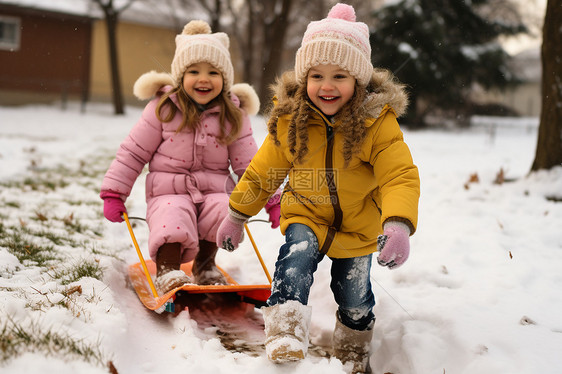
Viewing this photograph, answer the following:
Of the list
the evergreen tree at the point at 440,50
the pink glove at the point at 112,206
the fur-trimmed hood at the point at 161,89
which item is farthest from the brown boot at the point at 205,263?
the evergreen tree at the point at 440,50

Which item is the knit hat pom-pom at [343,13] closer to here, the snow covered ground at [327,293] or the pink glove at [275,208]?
the pink glove at [275,208]

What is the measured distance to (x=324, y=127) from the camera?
272cm

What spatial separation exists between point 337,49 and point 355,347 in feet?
5.08

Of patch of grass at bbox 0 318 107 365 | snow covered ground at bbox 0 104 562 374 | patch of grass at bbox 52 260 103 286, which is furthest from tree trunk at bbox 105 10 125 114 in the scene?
patch of grass at bbox 0 318 107 365

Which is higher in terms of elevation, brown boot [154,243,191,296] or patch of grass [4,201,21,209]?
brown boot [154,243,191,296]

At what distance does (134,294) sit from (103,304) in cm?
67

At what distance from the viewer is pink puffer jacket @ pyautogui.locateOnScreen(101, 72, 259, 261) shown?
3.51 meters

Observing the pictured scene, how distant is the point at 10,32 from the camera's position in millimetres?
22938

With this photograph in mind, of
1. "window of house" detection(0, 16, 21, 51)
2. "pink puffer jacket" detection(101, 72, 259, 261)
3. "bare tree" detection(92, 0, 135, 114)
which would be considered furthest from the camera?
"window of house" detection(0, 16, 21, 51)

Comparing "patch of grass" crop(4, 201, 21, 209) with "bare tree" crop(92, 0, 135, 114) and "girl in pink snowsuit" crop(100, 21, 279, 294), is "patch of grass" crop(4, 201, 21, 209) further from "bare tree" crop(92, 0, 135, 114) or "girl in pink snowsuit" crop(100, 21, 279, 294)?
"bare tree" crop(92, 0, 135, 114)

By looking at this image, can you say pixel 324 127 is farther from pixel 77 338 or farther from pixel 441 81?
pixel 441 81

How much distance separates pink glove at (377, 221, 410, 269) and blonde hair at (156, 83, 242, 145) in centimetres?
171

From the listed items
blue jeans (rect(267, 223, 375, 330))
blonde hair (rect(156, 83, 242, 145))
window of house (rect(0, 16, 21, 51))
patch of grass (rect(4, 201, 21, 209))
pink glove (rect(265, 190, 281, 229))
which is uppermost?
window of house (rect(0, 16, 21, 51))

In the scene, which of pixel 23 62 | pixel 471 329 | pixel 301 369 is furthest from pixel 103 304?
pixel 23 62
